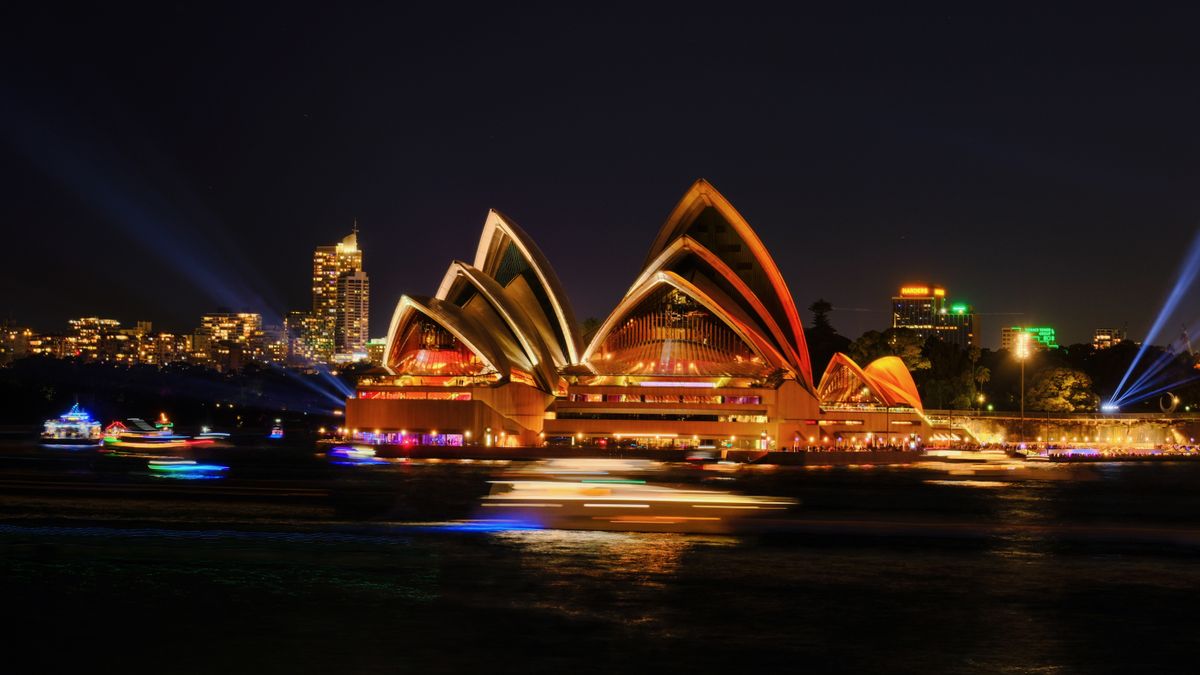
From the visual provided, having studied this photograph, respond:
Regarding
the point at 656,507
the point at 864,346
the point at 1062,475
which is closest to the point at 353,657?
the point at 656,507

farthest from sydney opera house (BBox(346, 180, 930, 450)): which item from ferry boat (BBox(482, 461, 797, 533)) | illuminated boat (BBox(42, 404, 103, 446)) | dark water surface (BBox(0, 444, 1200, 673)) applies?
dark water surface (BBox(0, 444, 1200, 673))

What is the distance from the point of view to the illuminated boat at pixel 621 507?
3086 centimetres

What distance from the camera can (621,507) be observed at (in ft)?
116

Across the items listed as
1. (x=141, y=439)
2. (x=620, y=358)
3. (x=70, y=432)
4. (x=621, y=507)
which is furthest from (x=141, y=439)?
(x=621, y=507)

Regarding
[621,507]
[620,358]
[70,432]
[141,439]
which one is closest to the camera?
[621,507]

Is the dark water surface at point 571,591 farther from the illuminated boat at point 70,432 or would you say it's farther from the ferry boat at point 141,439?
the illuminated boat at point 70,432

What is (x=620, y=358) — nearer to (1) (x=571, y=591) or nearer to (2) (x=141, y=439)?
(2) (x=141, y=439)

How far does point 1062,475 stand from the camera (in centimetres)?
6656

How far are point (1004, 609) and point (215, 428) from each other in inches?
4735

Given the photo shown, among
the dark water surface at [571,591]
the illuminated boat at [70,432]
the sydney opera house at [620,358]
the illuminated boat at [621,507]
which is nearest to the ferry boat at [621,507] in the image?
the illuminated boat at [621,507]

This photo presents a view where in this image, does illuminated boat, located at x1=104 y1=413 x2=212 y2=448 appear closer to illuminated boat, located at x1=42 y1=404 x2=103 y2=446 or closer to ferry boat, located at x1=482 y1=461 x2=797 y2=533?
illuminated boat, located at x1=42 y1=404 x2=103 y2=446

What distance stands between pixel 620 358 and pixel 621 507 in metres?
50.6

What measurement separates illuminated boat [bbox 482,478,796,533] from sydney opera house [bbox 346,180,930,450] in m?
38.9

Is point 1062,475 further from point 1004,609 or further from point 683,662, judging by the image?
point 683,662
